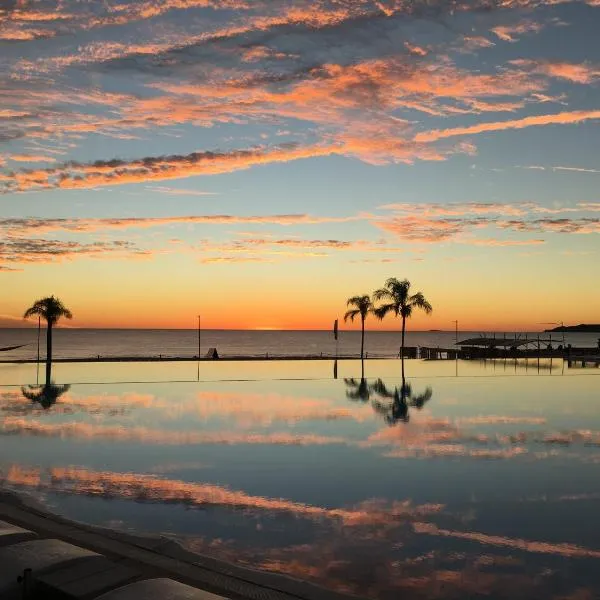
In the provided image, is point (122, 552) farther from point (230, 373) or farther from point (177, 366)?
point (177, 366)

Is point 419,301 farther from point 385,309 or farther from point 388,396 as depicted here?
point 388,396

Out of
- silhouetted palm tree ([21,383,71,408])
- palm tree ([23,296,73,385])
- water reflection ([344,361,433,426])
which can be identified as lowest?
silhouetted palm tree ([21,383,71,408])

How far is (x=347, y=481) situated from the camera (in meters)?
15.0

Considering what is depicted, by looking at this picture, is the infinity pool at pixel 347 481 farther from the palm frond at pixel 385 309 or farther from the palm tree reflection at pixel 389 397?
the palm frond at pixel 385 309

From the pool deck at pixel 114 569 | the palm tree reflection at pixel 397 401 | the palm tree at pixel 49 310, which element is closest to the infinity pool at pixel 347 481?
the palm tree reflection at pixel 397 401

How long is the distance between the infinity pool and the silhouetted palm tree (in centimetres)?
22

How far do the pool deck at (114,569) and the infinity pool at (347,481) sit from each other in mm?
527

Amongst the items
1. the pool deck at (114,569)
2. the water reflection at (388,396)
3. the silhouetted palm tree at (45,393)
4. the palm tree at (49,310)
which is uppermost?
the palm tree at (49,310)

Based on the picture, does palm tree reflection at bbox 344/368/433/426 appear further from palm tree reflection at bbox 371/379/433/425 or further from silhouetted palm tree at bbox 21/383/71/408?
silhouetted palm tree at bbox 21/383/71/408

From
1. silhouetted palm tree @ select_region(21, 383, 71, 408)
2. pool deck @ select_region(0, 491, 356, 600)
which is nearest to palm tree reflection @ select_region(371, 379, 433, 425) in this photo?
silhouetted palm tree @ select_region(21, 383, 71, 408)

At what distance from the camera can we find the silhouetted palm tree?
97.1ft

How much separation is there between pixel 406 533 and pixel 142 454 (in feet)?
29.6

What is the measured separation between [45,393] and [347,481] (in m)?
22.6

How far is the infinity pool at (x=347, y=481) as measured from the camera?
9945 millimetres
